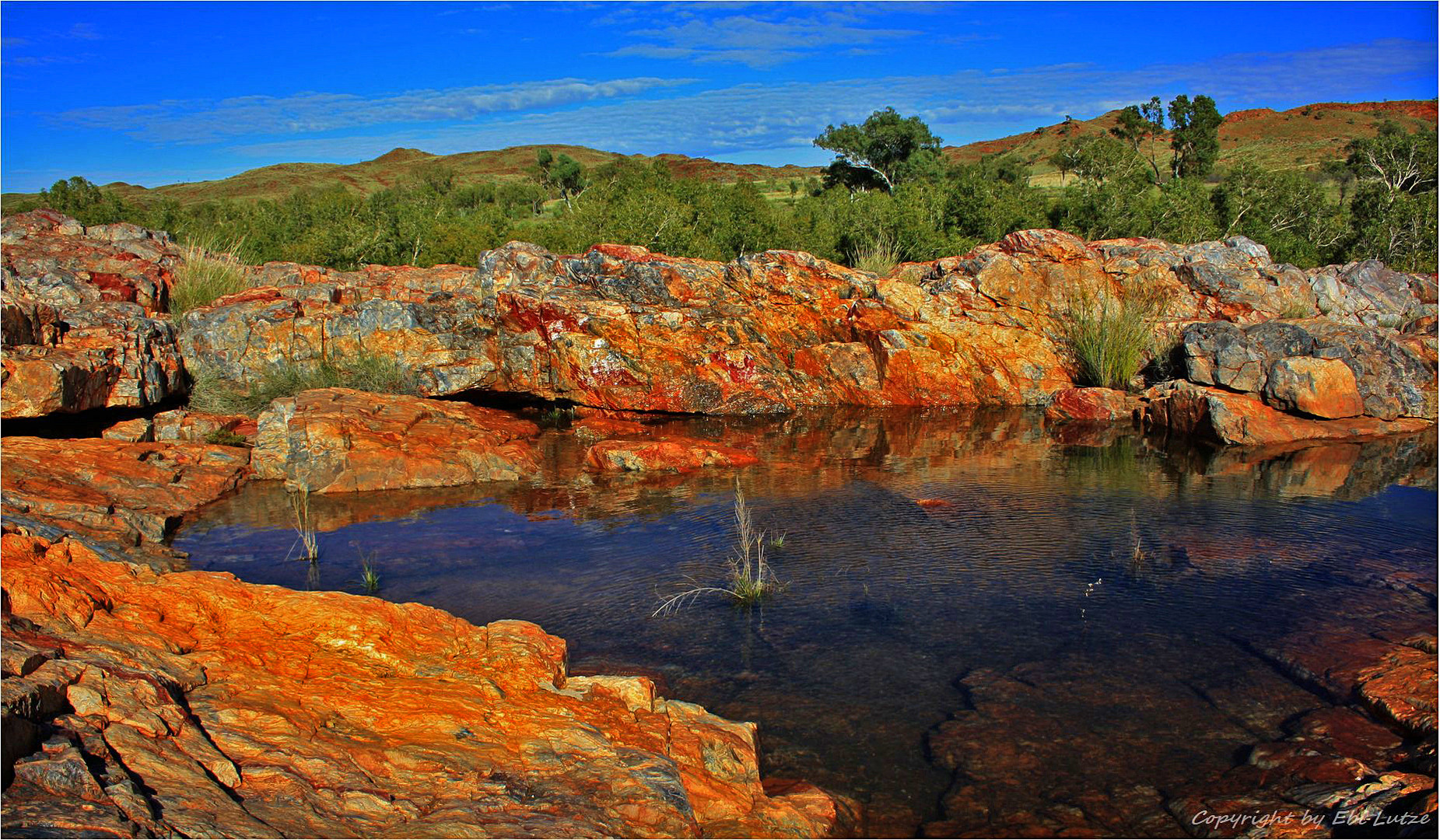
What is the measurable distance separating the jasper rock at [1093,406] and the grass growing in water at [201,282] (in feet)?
44.1

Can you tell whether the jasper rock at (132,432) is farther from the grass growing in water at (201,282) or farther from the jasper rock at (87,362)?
the grass growing in water at (201,282)

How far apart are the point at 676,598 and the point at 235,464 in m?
6.36

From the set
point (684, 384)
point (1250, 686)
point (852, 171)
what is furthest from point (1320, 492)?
point (852, 171)

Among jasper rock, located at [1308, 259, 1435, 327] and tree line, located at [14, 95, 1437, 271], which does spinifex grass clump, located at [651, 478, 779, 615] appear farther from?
jasper rock, located at [1308, 259, 1435, 327]

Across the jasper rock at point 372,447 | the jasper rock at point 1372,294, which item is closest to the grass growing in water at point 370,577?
the jasper rock at point 372,447

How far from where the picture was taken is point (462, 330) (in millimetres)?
14398

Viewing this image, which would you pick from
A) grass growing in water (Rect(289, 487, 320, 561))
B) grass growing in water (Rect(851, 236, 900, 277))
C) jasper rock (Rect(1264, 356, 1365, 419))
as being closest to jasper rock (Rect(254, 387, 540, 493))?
grass growing in water (Rect(289, 487, 320, 561))

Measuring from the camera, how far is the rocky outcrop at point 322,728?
2904 mm

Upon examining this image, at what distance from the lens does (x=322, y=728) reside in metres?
3.75

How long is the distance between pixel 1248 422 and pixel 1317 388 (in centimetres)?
132

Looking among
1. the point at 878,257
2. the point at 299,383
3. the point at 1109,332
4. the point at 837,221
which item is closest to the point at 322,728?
the point at 299,383

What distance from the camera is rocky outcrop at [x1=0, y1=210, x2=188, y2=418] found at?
1073cm

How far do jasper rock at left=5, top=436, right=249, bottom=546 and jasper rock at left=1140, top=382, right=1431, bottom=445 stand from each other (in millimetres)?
12065

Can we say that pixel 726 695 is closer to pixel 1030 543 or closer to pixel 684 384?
pixel 1030 543
